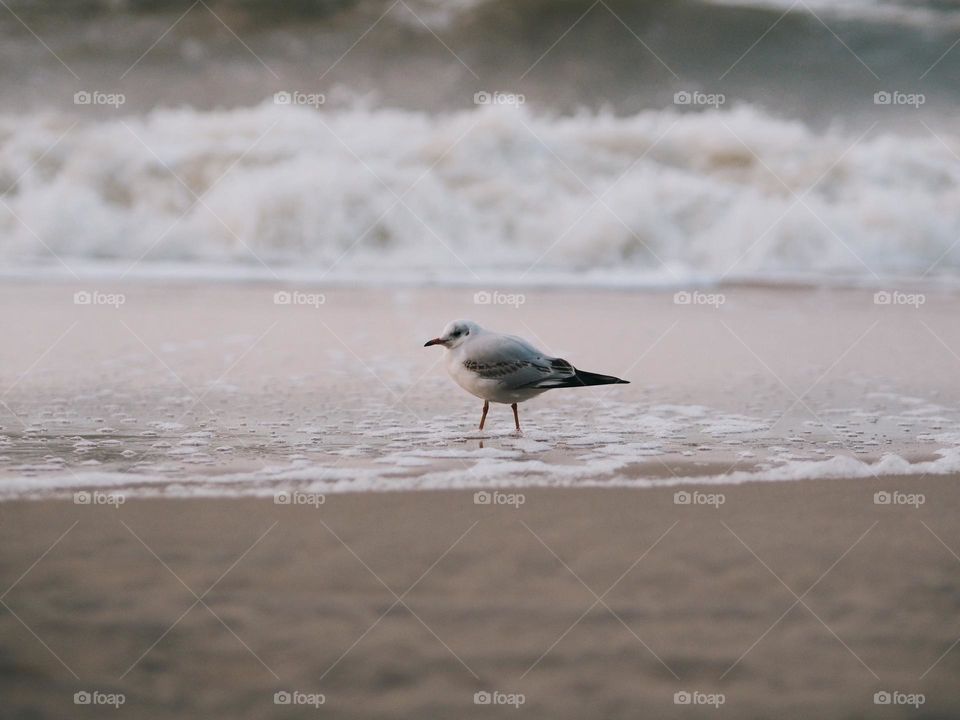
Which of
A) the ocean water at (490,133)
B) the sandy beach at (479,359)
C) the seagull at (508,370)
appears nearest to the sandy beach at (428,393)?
the sandy beach at (479,359)

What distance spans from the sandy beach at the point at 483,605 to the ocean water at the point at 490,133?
134 inches

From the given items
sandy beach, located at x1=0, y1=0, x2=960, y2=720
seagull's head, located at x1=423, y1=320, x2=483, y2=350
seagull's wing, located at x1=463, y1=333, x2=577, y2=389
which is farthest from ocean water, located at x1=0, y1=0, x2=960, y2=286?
seagull's wing, located at x1=463, y1=333, x2=577, y2=389

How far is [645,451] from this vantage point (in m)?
2.20

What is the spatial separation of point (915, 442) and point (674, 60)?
4.07 m

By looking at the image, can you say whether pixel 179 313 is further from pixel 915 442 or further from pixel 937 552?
pixel 937 552

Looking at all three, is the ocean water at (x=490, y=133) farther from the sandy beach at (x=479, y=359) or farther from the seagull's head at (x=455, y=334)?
the seagull's head at (x=455, y=334)

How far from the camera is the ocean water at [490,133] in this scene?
17.1 feet

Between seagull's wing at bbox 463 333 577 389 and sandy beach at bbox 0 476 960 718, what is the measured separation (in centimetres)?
39

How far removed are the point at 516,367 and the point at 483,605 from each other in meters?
0.88

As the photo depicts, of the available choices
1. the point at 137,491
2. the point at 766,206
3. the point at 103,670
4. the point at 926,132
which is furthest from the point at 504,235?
the point at 103,670

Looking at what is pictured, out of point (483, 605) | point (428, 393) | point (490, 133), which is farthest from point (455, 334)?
point (490, 133)

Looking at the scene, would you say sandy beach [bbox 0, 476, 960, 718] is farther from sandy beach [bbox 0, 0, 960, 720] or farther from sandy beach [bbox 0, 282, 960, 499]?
sandy beach [bbox 0, 282, 960, 499]

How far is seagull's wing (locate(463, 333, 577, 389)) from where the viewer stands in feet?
7.18

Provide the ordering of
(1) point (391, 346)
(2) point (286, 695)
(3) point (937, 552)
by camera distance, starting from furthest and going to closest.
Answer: (1) point (391, 346) → (3) point (937, 552) → (2) point (286, 695)
